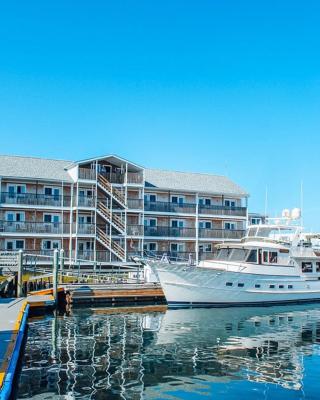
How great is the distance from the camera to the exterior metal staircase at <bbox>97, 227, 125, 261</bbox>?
44.0m

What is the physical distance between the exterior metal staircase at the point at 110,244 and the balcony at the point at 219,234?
30.6 ft

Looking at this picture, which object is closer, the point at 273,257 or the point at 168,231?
the point at 273,257

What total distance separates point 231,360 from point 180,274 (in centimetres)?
1441

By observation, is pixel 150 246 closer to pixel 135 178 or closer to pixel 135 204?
pixel 135 204

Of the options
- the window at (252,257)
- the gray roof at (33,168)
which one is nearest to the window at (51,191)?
the gray roof at (33,168)

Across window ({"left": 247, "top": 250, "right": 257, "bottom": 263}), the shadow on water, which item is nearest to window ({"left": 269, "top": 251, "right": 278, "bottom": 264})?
window ({"left": 247, "top": 250, "right": 257, "bottom": 263})

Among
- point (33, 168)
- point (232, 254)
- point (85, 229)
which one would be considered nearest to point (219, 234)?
point (85, 229)

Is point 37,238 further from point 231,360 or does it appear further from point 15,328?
point 231,360

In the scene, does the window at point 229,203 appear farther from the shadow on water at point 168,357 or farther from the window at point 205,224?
the shadow on water at point 168,357

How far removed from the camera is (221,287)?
3272 centimetres

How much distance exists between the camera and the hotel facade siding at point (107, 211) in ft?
140

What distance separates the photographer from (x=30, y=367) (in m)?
15.6

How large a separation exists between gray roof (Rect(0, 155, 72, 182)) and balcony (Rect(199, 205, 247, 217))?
14.7 meters

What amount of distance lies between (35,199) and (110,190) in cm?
699
